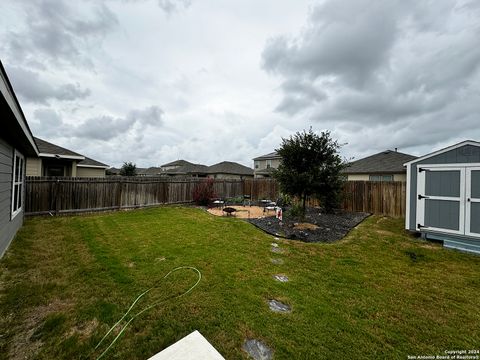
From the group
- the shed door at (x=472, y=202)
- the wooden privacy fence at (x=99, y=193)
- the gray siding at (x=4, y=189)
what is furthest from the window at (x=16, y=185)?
the shed door at (x=472, y=202)

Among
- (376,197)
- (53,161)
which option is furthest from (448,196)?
(53,161)

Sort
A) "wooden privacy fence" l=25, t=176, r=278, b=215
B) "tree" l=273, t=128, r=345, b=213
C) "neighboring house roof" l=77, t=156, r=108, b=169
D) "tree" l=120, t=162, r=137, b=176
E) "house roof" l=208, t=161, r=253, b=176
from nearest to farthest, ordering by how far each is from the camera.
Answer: "tree" l=273, t=128, r=345, b=213
"wooden privacy fence" l=25, t=176, r=278, b=215
"neighboring house roof" l=77, t=156, r=108, b=169
"tree" l=120, t=162, r=137, b=176
"house roof" l=208, t=161, r=253, b=176

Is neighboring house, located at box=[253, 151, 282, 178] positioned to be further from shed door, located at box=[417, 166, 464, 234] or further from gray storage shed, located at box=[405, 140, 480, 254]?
shed door, located at box=[417, 166, 464, 234]

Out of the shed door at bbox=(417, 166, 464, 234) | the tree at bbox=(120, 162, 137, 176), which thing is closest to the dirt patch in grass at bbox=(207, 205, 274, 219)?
the shed door at bbox=(417, 166, 464, 234)

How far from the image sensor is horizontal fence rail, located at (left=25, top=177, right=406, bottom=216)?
27.0ft

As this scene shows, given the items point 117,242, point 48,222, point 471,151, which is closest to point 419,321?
point 471,151

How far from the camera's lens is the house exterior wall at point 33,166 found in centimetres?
1158

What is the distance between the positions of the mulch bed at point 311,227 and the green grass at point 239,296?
2.43ft

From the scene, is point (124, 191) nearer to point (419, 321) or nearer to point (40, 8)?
point (40, 8)

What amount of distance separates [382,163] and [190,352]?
21.5 meters

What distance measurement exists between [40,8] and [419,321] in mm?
11202

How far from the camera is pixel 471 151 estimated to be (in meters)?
5.56

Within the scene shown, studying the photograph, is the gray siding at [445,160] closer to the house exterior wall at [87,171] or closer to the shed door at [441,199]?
the shed door at [441,199]

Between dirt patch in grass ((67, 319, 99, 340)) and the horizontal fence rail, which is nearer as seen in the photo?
dirt patch in grass ((67, 319, 99, 340))
